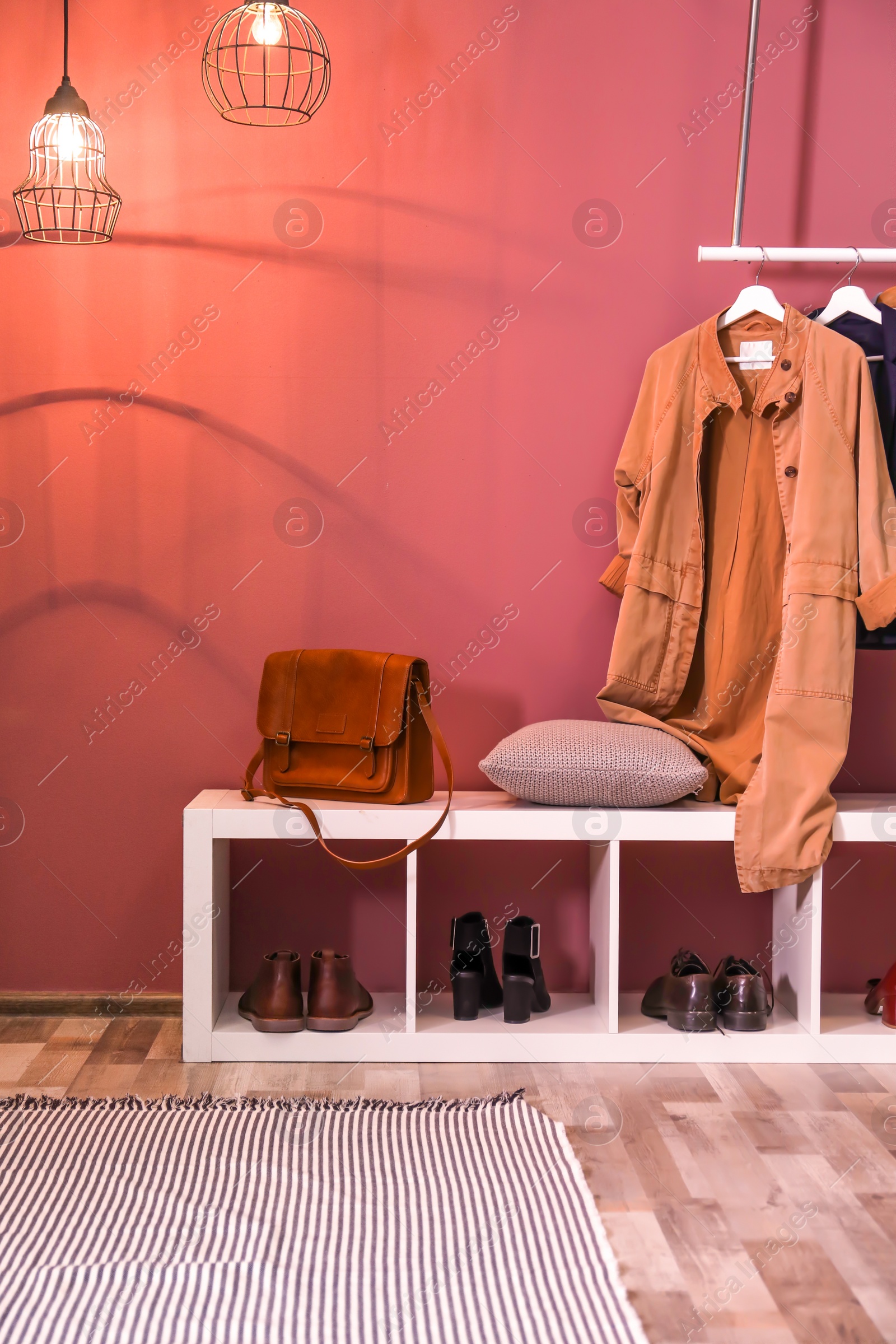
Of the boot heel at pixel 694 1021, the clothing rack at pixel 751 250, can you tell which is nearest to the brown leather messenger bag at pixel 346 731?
the boot heel at pixel 694 1021

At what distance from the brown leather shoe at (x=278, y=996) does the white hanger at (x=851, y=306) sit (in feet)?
5.53

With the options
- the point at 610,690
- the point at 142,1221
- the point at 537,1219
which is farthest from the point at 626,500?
the point at 142,1221

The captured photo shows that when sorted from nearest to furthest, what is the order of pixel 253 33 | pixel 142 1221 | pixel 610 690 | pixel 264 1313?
1. pixel 264 1313
2. pixel 142 1221
3. pixel 253 33
4. pixel 610 690

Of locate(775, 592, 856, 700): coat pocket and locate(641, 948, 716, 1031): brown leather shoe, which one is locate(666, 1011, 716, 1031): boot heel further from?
locate(775, 592, 856, 700): coat pocket

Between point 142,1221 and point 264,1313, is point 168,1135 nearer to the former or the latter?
point 142,1221

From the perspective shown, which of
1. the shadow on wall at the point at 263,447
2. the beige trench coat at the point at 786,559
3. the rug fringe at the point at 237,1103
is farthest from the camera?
the shadow on wall at the point at 263,447

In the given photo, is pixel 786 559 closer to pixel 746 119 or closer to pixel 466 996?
pixel 746 119

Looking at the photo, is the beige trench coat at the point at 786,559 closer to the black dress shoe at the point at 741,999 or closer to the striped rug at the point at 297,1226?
the black dress shoe at the point at 741,999

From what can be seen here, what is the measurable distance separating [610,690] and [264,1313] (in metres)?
1.32

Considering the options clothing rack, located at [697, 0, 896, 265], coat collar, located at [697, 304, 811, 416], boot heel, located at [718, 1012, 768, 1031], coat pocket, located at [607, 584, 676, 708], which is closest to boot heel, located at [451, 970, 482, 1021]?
boot heel, located at [718, 1012, 768, 1031]

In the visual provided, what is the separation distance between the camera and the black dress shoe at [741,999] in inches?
80.9

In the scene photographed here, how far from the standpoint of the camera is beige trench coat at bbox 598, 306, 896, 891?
80.0 inches

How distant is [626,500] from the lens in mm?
2250

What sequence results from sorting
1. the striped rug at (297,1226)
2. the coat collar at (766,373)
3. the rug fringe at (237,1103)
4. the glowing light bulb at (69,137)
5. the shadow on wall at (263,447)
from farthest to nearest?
1. the shadow on wall at (263,447)
2. the coat collar at (766,373)
3. the glowing light bulb at (69,137)
4. the rug fringe at (237,1103)
5. the striped rug at (297,1226)
